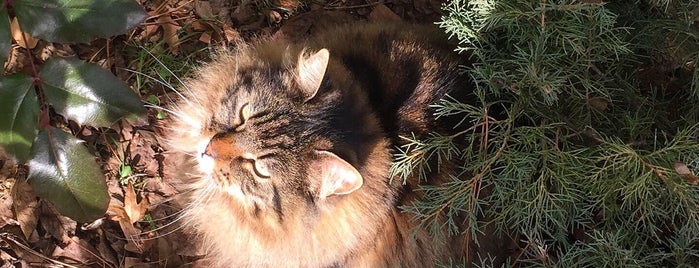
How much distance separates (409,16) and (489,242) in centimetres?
112

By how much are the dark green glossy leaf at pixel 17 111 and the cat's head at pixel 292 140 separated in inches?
17.5

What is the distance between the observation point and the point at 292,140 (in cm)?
158

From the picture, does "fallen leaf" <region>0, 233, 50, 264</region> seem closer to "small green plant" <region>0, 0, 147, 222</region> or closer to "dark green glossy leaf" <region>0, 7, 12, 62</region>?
"small green plant" <region>0, 0, 147, 222</region>

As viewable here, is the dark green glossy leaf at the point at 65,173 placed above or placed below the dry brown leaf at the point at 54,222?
above

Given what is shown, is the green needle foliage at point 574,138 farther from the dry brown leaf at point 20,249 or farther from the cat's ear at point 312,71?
the dry brown leaf at point 20,249

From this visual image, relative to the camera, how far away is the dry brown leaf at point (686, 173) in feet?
5.09

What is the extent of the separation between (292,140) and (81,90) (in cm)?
58

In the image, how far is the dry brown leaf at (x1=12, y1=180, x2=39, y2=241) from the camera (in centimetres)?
225

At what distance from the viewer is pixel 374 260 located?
1.79 meters

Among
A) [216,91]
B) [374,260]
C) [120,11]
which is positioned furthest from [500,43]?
[120,11]

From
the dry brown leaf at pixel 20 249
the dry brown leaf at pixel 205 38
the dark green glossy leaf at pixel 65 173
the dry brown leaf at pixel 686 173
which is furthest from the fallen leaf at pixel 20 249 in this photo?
the dry brown leaf at pixel 686 173

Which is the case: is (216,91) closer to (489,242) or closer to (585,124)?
(489,242)

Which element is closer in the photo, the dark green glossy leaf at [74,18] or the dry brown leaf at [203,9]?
the dark green glossy leaf at [74,18]

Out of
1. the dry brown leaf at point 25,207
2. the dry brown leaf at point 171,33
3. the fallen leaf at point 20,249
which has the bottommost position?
the fallen leaf at point 20,249
